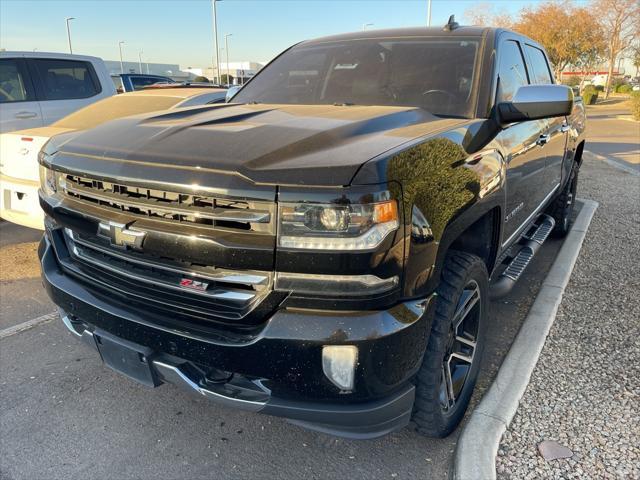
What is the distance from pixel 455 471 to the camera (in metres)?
2.20

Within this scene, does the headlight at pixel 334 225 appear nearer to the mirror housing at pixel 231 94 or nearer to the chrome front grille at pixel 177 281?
the chrome front grille at pixel 177 281

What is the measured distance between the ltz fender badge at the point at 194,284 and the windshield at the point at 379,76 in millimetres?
1683

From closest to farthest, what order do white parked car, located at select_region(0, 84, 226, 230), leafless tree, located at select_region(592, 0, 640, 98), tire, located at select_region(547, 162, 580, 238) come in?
white parked car, located at select_region(0, 84, 226, 230) < tire, located at select_region(547, 162, 580, 238) < leafless tree, located at select_region(592, 0, 640, 98)

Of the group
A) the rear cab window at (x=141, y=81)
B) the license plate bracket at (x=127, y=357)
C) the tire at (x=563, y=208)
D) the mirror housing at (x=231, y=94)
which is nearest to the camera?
the license plate bracket at (x=127, y=357)

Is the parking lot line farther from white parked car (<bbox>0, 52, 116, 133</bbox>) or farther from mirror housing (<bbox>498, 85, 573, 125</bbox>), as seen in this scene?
white parked car (<bbox>0, 52, 116, 133</bbox>)

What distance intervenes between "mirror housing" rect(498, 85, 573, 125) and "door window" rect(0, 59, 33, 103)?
6418 mm

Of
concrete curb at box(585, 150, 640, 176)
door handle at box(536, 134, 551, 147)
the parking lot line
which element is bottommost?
concrete curb at box(585, 150, 640, 176)

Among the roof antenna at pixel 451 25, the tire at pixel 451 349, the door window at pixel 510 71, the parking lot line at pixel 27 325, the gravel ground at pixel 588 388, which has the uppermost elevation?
the roof antenna at pixel 451 25

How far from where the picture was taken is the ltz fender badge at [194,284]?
1.90m

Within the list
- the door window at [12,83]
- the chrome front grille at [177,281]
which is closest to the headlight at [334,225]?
the chrome front grille at [177,281]

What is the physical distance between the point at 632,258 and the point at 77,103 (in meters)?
7.15

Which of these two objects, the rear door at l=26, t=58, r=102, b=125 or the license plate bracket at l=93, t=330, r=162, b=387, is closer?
the license plate bracket at l=93, t=330, r=162, b=387

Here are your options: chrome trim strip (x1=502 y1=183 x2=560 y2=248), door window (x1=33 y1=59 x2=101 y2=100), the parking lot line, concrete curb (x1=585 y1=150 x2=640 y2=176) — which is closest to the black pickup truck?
chrome trim strip (x1=502 y1=183 x2=560 y2=248)

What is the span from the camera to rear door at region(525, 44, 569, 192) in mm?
3955
